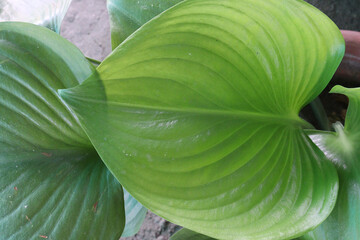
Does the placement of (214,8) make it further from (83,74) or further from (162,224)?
(162,224)

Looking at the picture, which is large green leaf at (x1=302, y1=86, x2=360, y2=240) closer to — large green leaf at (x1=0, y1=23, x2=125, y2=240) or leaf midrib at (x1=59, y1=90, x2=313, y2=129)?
leaf midrib at (x1=59, y1=90, x2=313, y2=129)

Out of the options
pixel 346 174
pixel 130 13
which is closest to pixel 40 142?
pixel 130 13

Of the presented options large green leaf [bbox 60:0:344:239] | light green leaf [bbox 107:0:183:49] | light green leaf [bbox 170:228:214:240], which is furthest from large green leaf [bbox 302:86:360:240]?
light green leaf [bbox 107:0:183:49]

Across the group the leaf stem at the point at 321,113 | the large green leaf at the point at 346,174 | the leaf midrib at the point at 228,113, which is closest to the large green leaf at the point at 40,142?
the leaf midrib at the point at 228,113

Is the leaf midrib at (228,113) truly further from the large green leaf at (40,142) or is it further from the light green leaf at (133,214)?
the light green leaf at (133,214)

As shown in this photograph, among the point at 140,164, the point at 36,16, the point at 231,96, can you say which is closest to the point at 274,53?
the point at 231,96
